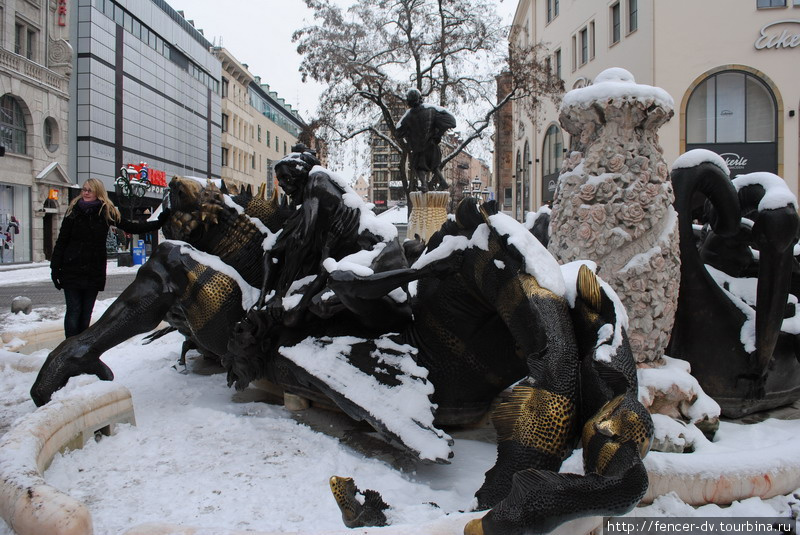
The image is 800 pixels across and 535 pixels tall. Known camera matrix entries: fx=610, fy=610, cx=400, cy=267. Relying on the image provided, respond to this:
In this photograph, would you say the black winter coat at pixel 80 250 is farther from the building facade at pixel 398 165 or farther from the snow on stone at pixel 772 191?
the snow on stone at pixel 772 191

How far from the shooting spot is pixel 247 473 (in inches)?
96.7

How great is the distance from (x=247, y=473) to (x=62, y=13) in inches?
1195

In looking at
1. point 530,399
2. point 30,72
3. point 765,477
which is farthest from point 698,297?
point 30,72

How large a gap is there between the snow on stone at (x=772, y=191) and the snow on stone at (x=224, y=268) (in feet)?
8.74

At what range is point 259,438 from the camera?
2.88 metres

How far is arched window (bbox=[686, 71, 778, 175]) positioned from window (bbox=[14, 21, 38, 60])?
25614mm

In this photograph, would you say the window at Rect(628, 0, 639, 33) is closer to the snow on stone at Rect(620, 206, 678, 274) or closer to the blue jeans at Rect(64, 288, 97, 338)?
the snow on stone at Rect(620, 206, 678, 274)

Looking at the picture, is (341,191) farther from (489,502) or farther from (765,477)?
(765,477)

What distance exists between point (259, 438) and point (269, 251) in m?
1.02

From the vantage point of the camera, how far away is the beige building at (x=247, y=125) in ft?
157

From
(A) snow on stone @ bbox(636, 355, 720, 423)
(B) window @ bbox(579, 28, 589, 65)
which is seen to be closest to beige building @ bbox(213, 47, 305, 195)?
(B) window @ bbox(579, 28, 589, 65)

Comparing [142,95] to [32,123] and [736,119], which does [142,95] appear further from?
[736,119]

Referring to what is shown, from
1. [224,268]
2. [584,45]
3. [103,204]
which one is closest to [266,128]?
[584,45]

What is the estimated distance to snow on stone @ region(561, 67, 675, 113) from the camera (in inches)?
120
